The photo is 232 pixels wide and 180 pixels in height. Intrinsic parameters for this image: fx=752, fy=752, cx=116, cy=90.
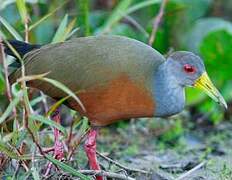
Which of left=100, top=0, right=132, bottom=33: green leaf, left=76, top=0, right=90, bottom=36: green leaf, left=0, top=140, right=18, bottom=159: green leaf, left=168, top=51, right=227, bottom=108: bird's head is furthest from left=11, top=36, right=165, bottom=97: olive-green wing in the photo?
left=76, top=0, right=90, bottom=36: green leaf

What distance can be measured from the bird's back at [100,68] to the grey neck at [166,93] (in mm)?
51

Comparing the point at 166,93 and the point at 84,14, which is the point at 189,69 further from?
the point at 84,14

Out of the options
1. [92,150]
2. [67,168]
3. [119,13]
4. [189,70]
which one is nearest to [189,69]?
[189,70]

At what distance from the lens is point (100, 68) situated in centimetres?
423

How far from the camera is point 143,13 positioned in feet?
24.7

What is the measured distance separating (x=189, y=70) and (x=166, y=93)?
0.22 metres

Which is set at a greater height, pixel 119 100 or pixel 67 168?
pixel 119 100

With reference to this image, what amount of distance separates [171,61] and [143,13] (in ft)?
10.5

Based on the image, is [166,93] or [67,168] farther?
[166,93]

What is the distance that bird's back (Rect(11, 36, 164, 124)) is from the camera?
A: 4.22 metres

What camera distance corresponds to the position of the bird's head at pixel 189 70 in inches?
173

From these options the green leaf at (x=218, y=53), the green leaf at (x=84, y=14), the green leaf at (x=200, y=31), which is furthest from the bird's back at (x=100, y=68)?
the green leaf at (x=200, y=31)

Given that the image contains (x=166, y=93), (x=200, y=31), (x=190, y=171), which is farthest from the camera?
(x=200, y=31)

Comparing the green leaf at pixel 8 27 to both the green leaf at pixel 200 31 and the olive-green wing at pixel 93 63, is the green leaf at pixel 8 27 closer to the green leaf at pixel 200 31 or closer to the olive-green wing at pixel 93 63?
the olive-green wing at pixel 93 63
